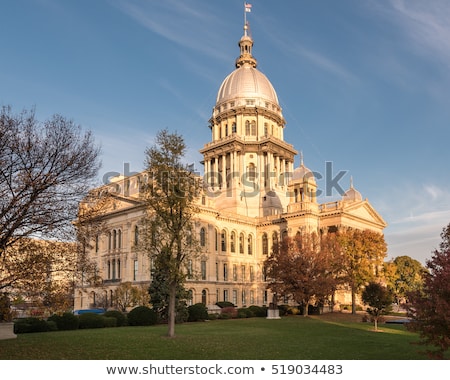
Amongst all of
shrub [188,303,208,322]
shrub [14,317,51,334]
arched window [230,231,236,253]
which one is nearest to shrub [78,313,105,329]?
shrub [14,317,51,334]

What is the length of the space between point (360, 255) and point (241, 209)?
26044mm

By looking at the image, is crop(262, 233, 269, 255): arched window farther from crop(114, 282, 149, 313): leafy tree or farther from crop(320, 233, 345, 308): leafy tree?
crop(114, 282, 149, 313): leafy tree

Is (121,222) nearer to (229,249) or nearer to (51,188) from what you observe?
(229,249)

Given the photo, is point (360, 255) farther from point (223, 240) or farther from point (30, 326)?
point (30, 326)

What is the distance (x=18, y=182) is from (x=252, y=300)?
5527cm

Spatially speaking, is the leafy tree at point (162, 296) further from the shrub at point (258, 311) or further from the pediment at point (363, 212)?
the pediment at point (363, 212)

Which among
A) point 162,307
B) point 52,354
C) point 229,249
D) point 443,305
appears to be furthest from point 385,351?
point 229,249

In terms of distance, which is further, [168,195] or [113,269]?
[113,269]

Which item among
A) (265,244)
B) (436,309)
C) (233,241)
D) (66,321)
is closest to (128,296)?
(66,321)

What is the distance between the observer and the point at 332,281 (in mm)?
49562

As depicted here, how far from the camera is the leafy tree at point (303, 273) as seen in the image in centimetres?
4891

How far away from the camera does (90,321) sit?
37.5m

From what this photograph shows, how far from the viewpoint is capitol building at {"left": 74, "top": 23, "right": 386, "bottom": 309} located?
210 ft

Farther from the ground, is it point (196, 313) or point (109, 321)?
point (109, 321)
